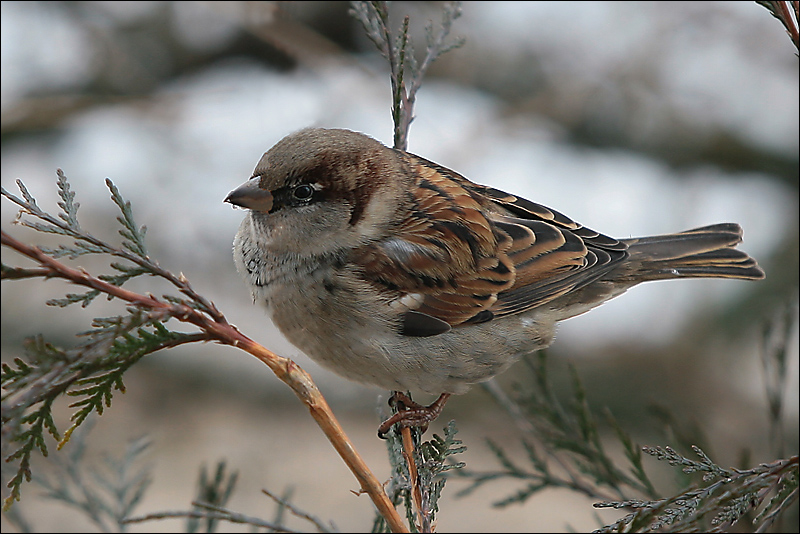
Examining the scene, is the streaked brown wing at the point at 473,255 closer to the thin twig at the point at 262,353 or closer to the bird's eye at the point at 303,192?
the bird's eye at the point at 303,192

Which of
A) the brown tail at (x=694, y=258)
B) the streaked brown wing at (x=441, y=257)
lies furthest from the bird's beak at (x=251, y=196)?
the brown tail at (x=694, y=258)

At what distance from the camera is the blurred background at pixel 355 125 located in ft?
14.9

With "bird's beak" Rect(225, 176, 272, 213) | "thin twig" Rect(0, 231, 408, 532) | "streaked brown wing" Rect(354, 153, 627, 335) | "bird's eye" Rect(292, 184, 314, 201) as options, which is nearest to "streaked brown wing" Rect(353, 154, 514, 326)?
"streaked brown wing" Rect(354, 153, 627, 335)

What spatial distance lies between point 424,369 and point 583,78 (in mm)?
3121

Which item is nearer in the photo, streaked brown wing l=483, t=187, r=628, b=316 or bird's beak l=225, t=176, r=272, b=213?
bird's beak l=225, t=176, r=272, b=213

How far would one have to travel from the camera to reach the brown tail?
110 inches

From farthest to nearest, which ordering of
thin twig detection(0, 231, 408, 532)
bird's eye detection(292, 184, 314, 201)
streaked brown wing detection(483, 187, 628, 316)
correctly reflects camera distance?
streaked brown wing detection(483, 187, 628, 316) < bird's eye detection(292, 184, 314, 201) < thin twig detection(0, 231, 408, 532)

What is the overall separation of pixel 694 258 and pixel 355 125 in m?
2.23

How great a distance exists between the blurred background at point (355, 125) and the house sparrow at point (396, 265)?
76.0 inches

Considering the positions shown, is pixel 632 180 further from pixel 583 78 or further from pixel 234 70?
pixel 234 70

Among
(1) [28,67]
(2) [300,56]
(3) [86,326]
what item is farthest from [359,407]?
(1) [28,67]

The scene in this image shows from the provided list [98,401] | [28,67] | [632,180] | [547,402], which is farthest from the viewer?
[632,180]

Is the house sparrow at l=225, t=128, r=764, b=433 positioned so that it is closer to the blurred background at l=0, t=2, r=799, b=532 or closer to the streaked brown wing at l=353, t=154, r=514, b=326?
the streaked brown wing at l=353, t=154, r=514, b=326

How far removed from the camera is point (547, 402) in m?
2.49
